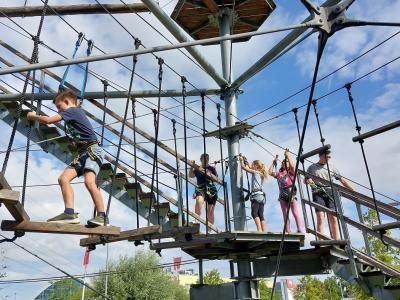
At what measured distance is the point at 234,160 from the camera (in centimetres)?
679

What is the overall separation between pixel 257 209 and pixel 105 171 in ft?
8.70

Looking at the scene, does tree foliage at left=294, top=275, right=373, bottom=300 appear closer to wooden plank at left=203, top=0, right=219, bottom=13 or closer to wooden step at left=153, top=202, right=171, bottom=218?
wooden step at left=153, top=202, right=171, bottom=218

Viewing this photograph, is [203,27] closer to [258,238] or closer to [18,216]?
[258,238]

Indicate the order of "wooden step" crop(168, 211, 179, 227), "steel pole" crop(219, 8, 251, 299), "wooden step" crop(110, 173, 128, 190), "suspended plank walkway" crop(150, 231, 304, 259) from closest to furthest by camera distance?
"suspended plank walkway" crop(150, 231, 304, 259)
"steel pole" crop(219, 8, 251, 299)
"wooden step" crop(110, 173, 128, 190)
"wooden step" crop(168, 211, 179, 227)

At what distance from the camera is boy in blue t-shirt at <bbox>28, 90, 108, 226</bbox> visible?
3.93 metres

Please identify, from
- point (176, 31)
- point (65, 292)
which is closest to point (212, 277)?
point (65, 292)

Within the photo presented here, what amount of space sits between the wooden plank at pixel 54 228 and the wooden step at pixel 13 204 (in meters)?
0.06

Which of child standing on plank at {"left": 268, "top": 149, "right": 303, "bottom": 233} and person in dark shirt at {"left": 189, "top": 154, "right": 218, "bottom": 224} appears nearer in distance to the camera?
child standing on plank at {"left": 268, "top": 149, "right": 303, "bottom": 233}

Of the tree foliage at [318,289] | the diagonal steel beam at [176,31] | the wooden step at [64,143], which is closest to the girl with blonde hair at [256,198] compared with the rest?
the diagonal steel beam at [176,31]

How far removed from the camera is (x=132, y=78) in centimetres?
527

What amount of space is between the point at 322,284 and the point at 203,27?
138ft

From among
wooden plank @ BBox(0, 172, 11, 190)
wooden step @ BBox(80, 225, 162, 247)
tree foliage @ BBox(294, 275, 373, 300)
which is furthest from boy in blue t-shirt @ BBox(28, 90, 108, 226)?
tree foliage @ BBox(294, 275, 373, 300)

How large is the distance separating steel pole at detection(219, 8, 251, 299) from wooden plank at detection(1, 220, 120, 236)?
9.99ft

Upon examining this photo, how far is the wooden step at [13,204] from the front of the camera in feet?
9.66
